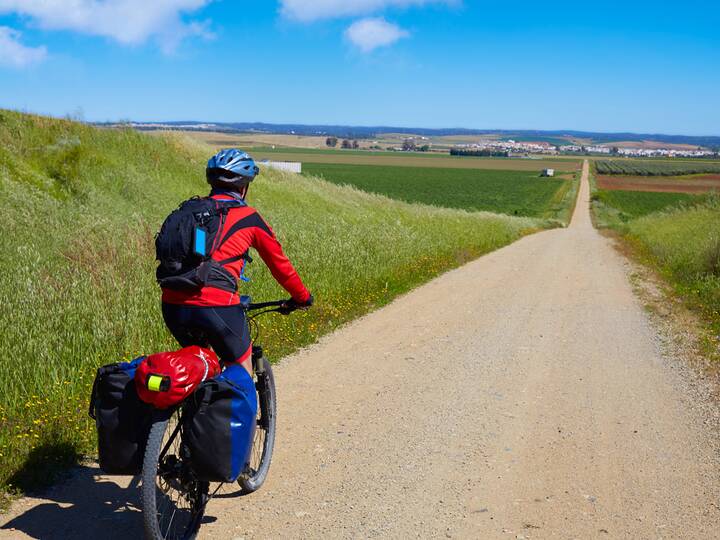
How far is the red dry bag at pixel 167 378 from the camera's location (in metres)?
3.34

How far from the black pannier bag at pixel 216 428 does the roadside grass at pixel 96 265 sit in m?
1.52

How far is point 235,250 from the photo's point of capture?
380 cm

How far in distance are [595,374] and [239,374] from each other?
16.5ft

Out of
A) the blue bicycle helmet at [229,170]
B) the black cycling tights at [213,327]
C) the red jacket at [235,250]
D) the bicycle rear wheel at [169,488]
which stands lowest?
the bicycle rear wheel at [169,488]

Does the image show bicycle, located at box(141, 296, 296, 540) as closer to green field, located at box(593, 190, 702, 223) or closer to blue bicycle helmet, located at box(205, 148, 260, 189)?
blue bicycle helmet, located at box(205, 148, 260, 189)

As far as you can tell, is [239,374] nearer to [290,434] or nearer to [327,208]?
[290,434]

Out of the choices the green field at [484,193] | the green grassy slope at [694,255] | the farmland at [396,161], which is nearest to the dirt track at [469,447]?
the green grassy slope at [694,255]

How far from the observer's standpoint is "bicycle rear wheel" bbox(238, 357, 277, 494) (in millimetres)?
4660

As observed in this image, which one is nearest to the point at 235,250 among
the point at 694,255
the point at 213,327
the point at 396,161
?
the point at 213,327

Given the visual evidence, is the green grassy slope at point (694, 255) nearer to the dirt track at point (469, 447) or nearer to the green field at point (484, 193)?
the dirt track at point (469, 447)

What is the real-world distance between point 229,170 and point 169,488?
1.73 m

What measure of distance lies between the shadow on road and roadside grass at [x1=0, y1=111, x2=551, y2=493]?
212 millimetres

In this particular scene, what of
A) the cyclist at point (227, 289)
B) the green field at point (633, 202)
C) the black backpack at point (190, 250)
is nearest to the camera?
the black backpack at point (190, 250)

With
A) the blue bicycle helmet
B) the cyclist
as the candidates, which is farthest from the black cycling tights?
the blue bicycle helmet
